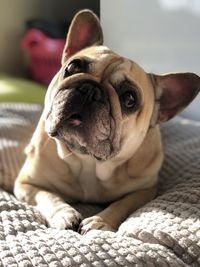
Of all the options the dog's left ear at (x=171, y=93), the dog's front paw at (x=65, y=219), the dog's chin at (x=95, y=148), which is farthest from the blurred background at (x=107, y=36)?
the dog's front paw at (x=65, y=219)

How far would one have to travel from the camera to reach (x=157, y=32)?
2137mm

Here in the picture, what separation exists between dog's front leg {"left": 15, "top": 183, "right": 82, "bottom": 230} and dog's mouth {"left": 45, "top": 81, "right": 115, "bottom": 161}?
0.16m

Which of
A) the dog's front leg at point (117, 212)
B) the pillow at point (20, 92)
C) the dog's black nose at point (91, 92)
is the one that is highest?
the dog's black nose at point (91, 92)

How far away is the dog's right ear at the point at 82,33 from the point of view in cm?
149

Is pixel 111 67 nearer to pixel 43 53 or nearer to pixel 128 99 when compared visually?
pixel 128 99

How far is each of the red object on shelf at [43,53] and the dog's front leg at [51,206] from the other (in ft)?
4.19

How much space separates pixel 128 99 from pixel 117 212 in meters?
0.29

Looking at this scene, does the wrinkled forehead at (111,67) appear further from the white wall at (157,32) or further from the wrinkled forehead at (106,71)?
the white wall at (157,32)

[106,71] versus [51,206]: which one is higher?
[106,71]

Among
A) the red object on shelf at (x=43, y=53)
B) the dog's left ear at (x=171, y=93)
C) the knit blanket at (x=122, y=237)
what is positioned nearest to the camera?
the knit blanket at (x=122, y=237)

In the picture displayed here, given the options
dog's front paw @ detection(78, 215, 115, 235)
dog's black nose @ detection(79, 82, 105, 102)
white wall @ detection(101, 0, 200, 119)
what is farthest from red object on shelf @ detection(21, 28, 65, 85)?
dog's front paw @ detection(78, 215, 115, 235)

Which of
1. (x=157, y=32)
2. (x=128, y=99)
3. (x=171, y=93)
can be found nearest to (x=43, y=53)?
(x=157, y=32)

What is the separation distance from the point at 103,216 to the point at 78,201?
203mm

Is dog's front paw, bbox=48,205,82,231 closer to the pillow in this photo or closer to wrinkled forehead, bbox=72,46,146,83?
wrinkled forehead, bbox=72,46,146,83
